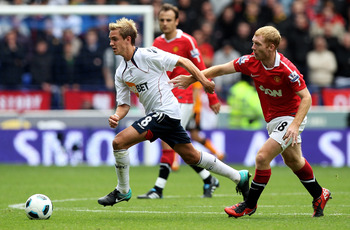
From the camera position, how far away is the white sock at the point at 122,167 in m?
7.76

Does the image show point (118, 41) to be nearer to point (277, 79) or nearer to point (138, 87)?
point (138, 87)

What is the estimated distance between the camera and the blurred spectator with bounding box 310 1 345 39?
19.2 meters

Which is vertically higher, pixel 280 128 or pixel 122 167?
pixel 280 128

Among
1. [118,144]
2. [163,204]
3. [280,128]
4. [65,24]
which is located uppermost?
[65,24]

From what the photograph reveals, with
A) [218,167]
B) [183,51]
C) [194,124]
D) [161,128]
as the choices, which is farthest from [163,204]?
[194,124]

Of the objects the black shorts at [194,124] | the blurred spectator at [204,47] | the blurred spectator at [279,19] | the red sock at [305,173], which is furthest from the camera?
the blurred spectator at [279,19]

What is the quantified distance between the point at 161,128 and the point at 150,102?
0.35m

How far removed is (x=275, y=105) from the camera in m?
7.45

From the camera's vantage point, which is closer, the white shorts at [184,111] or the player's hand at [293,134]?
the player's hand at [293,134]

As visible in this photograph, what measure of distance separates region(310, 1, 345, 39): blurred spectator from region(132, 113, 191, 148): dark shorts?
39.7 ft

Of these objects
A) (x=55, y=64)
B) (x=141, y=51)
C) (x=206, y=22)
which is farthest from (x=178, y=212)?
(x=206, y=22)

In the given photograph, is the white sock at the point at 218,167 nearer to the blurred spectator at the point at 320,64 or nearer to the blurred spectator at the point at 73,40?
the blurred spectator at the point at 73,40

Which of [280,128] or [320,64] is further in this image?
[320,64]

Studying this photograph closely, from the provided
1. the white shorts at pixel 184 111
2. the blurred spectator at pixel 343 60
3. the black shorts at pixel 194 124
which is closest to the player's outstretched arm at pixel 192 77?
the white shorts at pixel 184 111
